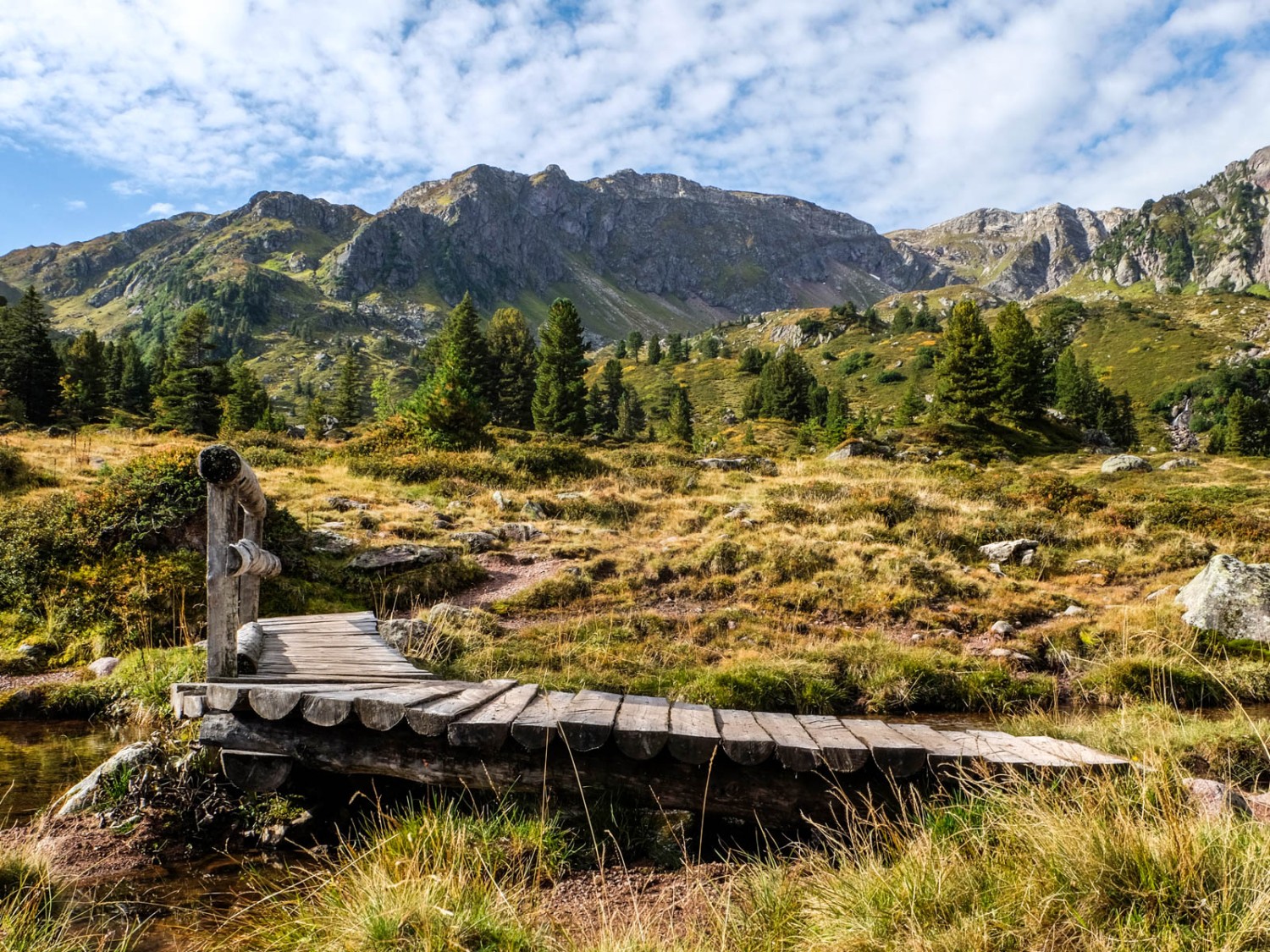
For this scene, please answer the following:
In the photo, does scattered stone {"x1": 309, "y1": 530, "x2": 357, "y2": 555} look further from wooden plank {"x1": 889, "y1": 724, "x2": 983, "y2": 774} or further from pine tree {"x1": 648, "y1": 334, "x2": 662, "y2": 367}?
pine tree {"x1": 648, "y1": 334, "x2": 662, "y2": 367}

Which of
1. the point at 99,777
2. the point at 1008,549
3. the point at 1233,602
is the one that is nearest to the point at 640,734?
the point at 99,777

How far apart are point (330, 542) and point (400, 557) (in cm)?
176

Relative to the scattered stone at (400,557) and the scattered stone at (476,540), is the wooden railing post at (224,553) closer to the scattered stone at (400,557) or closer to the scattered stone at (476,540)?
the scattered stone at (400,557)

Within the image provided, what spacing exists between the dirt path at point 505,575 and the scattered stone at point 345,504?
4873 millimetres

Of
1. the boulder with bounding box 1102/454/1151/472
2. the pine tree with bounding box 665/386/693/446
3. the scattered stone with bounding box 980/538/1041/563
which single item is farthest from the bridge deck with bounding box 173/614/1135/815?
the pine tree with bounding box 665/386/693/446

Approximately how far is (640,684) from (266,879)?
17.7 ft

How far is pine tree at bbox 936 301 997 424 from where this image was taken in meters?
44.5

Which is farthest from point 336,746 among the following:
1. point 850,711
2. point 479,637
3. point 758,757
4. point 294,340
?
point 294,340

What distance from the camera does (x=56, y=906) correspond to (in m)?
3.71

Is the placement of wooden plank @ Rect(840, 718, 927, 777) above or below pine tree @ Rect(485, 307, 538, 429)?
below

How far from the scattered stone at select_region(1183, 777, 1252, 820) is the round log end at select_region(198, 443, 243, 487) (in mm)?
6234

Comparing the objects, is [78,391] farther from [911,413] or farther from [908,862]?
[911,413]

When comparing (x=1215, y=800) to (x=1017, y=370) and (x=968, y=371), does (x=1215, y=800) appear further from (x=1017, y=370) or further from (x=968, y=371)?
(x=1017, y=370)

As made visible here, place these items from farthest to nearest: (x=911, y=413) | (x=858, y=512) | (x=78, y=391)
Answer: (x=911, y=413), (x=78, y=391), (x=858, y=512)
